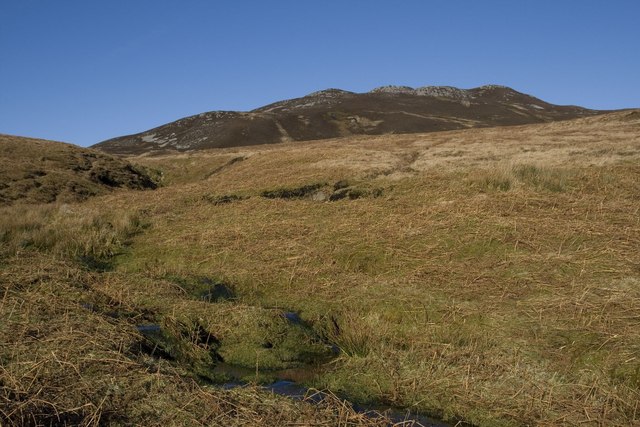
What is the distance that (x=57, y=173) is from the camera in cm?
2978

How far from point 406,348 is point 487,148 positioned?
1122 inches

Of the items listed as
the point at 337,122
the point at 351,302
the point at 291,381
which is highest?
the point at 337,122

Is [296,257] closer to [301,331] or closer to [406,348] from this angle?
[301,331]

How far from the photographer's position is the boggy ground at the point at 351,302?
5.57m

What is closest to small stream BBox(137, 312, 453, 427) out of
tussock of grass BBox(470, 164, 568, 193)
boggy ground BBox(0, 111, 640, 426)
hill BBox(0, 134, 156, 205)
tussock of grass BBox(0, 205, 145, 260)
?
boggy ground BBox(0, 111, 640, 426)

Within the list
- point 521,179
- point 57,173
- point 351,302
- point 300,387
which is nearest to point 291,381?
point 300,387

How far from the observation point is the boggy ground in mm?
5570

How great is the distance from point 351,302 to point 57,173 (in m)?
25.7

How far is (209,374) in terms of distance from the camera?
23.7 feet

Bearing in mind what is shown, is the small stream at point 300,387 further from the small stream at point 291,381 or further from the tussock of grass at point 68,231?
the tussock of grass at point 68,231

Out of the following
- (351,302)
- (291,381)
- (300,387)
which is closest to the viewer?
(300,387)

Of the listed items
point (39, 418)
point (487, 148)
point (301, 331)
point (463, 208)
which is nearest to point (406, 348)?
point (301, 331)

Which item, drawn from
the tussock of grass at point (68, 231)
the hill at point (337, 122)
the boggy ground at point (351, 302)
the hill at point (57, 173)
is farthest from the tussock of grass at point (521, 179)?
the hill at point (337, 122)

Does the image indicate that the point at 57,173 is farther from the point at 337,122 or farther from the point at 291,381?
the point at 337,122
